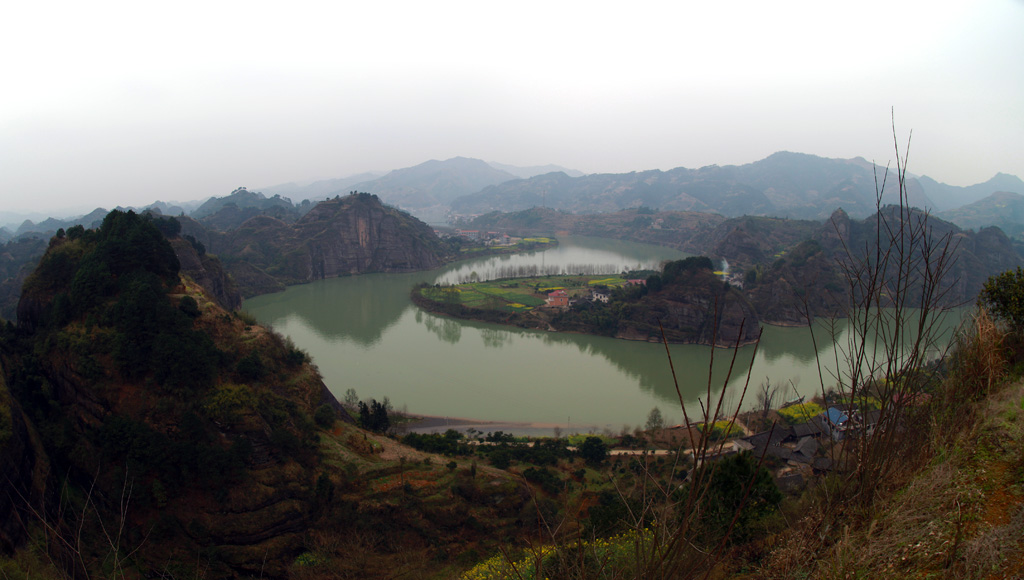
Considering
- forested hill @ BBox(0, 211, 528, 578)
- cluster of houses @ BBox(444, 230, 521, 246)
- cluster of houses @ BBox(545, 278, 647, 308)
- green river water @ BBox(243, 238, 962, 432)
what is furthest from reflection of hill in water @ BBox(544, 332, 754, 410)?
cluster of houses @ BBox(444, 230, 521, 246)

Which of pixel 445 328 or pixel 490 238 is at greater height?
pixel 490 238

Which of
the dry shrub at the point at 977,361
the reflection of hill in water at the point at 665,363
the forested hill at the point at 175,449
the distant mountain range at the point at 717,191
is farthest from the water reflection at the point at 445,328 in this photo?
the distant mountain range at the point at 717,191

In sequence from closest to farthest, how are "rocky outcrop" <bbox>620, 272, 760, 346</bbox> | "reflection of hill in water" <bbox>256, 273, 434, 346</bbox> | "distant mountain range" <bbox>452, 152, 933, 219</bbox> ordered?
"rocky outcrop" <bbox>620, 272, 760, 346</bbox>, "reflection of hill in water" <bbox>256, 273, 434, 346</bbox>, "distant mountain range" <bbox>452, 152, 933, 219</bbox>

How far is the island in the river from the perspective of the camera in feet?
84.7

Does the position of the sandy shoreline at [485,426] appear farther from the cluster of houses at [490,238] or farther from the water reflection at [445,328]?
the cluster of houses at [490,238]

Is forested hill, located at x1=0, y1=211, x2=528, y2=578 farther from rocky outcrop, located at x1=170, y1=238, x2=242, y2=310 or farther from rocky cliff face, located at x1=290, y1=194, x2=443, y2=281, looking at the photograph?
rocky cliff face, located at x1=290, y1=194, x2=443, y2=281

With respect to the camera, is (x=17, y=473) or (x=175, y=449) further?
(x=175, y=449)

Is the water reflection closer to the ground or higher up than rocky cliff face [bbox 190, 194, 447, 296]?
closer to the ground

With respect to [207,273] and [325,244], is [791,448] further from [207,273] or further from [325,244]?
[325,244]

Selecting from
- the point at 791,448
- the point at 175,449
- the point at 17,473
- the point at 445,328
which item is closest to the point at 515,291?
the point at 445,328

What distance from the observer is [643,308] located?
27234mm

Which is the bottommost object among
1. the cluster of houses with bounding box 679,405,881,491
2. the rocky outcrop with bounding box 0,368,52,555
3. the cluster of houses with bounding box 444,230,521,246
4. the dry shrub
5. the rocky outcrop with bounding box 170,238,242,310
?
the cluster of houses with bounding box 679,405,881,491

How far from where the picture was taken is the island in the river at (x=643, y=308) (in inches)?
1017

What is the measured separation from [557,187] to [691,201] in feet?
161
